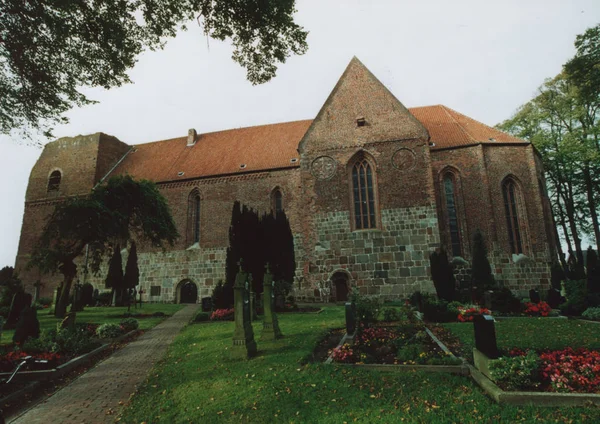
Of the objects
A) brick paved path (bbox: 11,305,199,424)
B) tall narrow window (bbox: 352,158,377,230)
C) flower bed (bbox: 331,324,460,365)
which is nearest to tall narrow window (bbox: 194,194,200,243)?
tall narrow window (bbox: 352,158,377,230)

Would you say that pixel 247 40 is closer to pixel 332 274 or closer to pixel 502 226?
pixel 332 274

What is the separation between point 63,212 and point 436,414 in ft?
50.9

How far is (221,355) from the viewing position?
763 cm

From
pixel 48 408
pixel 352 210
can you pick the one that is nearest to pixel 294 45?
pixel 48 408

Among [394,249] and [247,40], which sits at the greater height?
[247,40]

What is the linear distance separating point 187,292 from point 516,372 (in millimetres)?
19912

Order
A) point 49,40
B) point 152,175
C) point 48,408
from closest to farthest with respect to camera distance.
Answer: point 48,408
point 49,40
point 152,175

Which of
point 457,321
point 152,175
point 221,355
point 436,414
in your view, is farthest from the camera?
point 152,175

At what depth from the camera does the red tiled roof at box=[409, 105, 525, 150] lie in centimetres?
1911

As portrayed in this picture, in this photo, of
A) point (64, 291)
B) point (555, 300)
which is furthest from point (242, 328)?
point (555, 300)

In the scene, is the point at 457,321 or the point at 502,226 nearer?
the point at 457,321

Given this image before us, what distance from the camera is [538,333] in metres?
8.47

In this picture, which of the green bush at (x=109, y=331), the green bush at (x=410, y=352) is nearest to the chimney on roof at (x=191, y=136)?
the green bush at (x=109, y=331)

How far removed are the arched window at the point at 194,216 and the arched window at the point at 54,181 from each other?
37.1 ft
